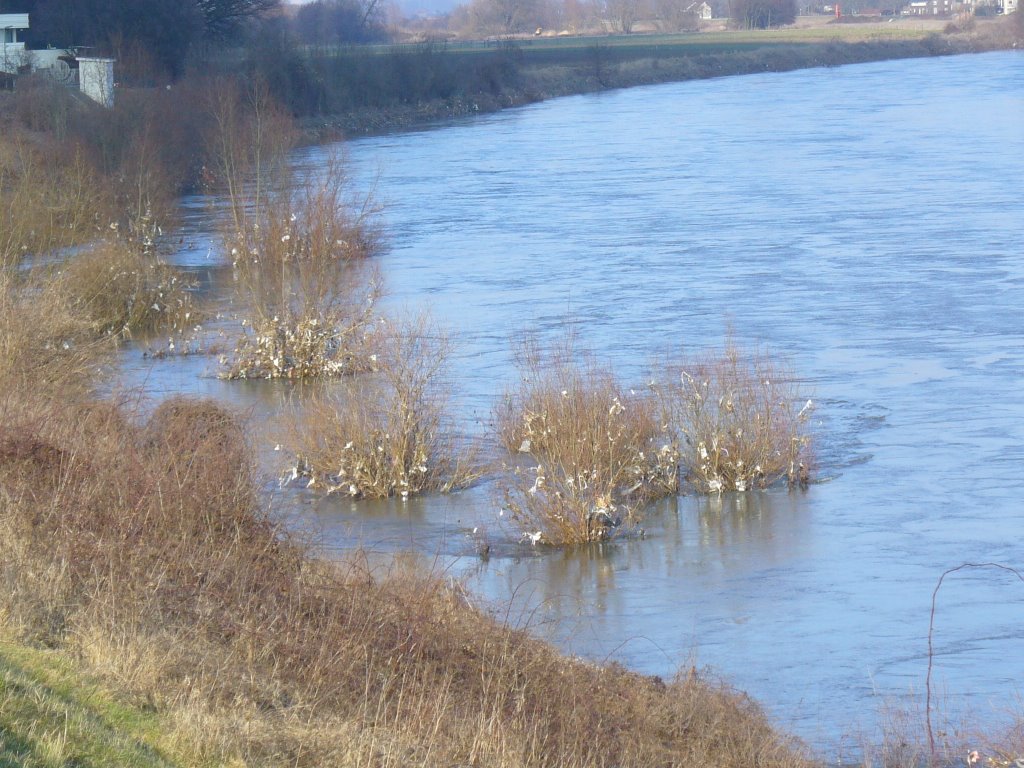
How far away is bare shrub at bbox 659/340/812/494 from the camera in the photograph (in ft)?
40.2

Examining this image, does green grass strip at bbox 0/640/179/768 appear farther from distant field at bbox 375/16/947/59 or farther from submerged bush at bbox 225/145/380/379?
distant field at bbox 375/16/947/59

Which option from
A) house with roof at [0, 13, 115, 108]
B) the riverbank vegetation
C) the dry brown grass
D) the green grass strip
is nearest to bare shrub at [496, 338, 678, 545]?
the riverbank vegetation

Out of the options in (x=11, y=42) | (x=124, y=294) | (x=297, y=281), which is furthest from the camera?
(x=11, y=42)

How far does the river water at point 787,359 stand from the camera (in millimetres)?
9352

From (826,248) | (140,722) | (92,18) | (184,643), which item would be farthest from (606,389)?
(92,18)

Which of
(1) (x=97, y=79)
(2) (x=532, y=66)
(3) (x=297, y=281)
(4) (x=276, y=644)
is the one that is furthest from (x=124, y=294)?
(2) (x=532, y=66)

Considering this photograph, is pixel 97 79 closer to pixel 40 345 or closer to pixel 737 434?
pixel 40 345

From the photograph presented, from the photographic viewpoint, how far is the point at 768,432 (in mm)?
12305

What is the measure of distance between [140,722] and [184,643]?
1171 mm

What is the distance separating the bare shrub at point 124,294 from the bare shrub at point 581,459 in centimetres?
757

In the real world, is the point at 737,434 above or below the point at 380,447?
below

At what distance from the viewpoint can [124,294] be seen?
749 inches

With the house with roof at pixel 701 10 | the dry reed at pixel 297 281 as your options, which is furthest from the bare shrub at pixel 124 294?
the house with roof at pixel 701 10

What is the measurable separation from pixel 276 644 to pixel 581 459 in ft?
15.5
